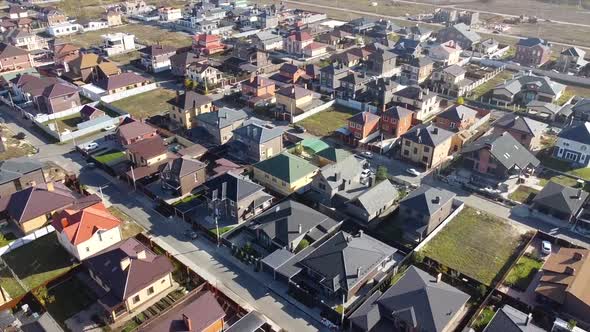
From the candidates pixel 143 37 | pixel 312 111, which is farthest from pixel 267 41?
pixel 312 111

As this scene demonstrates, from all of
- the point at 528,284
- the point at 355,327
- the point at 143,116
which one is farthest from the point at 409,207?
the point at 143,116

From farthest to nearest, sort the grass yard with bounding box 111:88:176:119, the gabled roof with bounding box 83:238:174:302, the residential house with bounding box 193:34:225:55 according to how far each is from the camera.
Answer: the residential house with bounding box 193:34:225:55, the grass yard with bounding box 111:88:176:119, the gabled roof with bounding box 83:238:174:302

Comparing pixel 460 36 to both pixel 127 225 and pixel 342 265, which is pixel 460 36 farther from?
pixel 127 225

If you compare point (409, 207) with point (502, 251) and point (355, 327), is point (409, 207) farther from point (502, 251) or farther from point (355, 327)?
point (355, 327)

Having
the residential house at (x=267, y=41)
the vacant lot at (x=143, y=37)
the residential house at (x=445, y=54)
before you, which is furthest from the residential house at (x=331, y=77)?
the vacant lot at (x=143, y=37)

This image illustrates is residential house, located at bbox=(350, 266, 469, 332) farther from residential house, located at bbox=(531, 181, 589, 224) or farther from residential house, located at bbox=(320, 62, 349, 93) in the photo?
residential house, located at bbox=(320, 62, 349, 93)

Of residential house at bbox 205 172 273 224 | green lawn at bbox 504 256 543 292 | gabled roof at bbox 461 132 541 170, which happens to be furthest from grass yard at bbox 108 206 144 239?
gabled roof at bbox 461 132 541 170

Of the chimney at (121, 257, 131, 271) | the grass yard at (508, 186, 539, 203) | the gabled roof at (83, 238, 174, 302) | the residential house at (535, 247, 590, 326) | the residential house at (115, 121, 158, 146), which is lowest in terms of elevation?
the grass yard at (508, 186, 539, 203)
